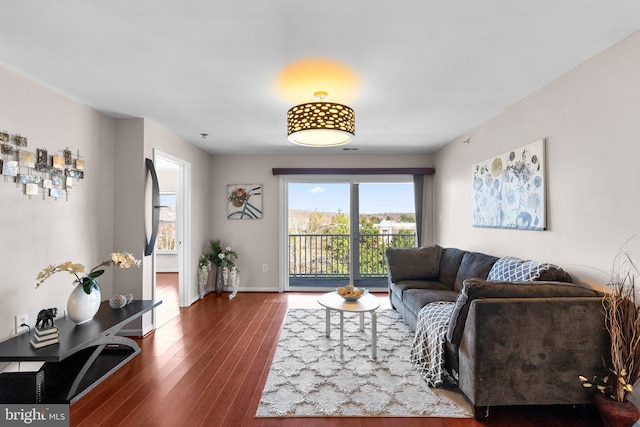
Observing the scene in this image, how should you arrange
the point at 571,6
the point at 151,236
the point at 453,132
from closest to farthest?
the point at 571,6 < the point at 151,236 < the point at 453,132

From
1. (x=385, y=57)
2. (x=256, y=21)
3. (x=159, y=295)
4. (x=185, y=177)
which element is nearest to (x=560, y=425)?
(x=385, y=57)

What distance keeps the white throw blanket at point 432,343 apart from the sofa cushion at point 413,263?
48.3 inches

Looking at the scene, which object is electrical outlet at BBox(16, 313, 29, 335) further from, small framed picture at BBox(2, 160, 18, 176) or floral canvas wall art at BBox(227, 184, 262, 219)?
floral canvas wall art at BBox(227, 184, 262, 219)

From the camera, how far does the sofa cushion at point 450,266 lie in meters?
3.71

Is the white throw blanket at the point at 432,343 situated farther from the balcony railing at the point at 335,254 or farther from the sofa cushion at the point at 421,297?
the balcony railing at the point at 335,254

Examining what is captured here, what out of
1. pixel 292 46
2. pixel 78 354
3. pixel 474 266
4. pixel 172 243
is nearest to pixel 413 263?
pixel 474 266

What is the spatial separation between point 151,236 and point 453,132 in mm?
3976

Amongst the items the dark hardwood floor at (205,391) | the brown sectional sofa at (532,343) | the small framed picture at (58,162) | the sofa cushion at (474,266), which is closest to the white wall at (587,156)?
the sofa cushion at (474,266)

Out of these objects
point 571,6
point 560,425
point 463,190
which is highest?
point 571,6

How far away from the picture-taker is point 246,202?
540 centimetres

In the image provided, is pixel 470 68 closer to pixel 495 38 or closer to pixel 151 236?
pixel 495 38

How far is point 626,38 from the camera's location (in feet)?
6.31

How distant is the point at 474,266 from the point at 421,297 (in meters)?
0.69

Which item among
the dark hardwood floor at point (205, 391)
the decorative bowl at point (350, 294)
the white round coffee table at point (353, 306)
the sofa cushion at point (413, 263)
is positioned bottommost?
the dark hardwood floor at point (205, 391)
